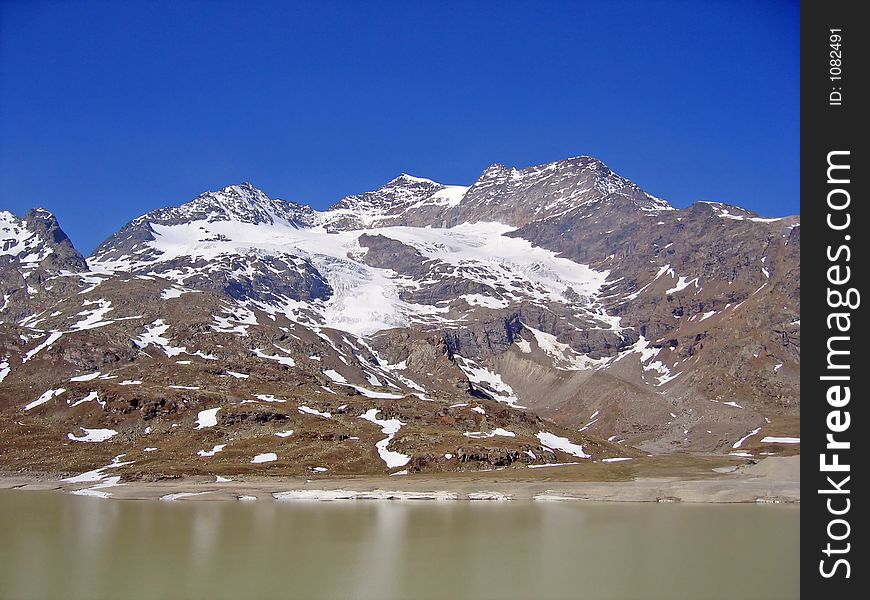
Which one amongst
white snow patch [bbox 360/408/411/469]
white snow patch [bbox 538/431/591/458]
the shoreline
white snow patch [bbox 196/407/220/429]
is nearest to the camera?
the shoreline

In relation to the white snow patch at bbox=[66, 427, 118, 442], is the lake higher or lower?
lower

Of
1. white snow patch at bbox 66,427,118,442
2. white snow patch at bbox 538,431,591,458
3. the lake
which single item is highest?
white snow patch at bbox 538,431,591,458

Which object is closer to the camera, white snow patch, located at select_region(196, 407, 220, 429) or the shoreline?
the shoreline

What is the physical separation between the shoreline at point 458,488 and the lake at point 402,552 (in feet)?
26.9

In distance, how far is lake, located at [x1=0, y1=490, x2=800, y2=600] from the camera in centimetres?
4997
